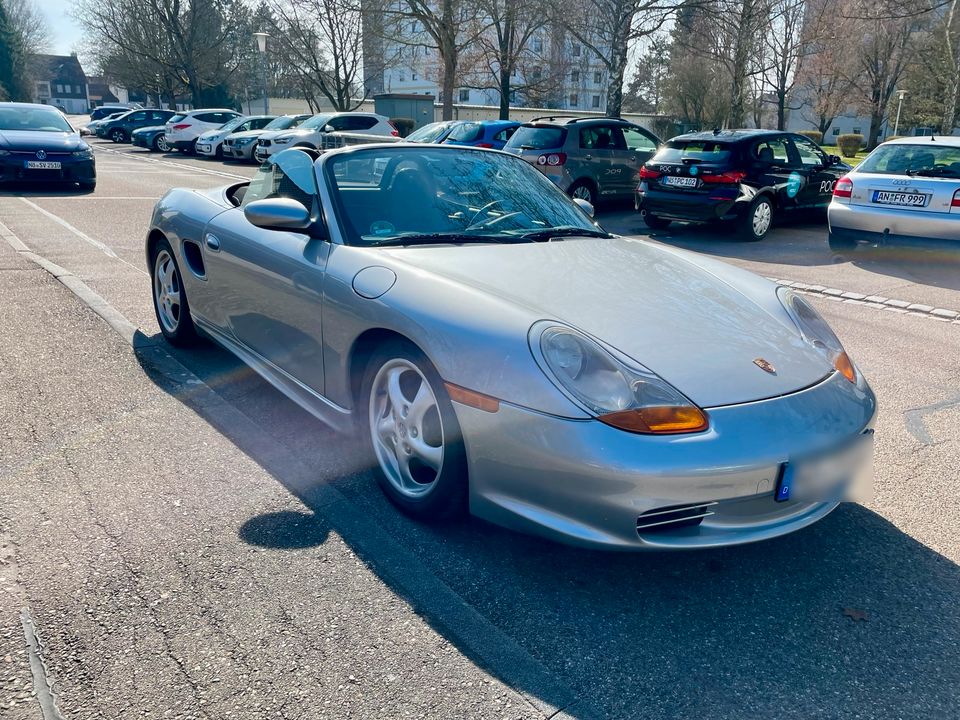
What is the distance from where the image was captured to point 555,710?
2023 millimetres

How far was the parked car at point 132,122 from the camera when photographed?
117 ft

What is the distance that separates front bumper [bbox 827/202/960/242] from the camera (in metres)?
8.16

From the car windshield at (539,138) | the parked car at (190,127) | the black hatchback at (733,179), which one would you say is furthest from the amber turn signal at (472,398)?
the parked car at (190,127)

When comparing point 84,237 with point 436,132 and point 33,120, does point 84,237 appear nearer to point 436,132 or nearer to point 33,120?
point 33,120

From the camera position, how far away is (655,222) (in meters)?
11.5

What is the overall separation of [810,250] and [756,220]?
33.5 inches

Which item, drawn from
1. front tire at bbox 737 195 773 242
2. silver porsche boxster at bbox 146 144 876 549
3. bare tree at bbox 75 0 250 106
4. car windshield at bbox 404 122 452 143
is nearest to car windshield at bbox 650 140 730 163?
front tire at bbox 737 195 773 242

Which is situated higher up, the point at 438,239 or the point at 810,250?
the point at 438,239

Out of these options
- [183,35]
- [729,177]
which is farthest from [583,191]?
[183,35]

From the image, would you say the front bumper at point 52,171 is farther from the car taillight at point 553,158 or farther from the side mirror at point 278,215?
the side mirror at point 278,215

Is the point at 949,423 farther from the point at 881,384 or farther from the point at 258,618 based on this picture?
the point at 258,618

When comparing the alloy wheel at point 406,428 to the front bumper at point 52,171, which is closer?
the alloy wheel at point 406,428

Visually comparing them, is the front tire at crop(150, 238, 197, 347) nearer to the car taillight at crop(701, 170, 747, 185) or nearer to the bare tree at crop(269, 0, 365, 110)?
the car taillight at crop(701, 170, 747, 185)

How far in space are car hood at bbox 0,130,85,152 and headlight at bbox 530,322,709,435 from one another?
44.8 ft
